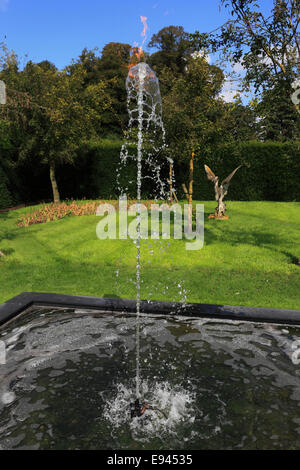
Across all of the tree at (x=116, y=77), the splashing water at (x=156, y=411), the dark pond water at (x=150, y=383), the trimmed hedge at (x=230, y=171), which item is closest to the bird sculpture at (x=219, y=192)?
the trimmed hedge at (x=230, y=171)

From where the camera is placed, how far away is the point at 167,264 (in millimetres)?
9273

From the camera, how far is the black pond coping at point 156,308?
5.29 meters

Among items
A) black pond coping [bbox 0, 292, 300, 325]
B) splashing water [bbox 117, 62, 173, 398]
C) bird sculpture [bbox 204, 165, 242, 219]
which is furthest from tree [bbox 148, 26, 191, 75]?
black pond coping [bbox 0, 292, 300, 325]

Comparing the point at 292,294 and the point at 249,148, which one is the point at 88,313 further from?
the point at 249,148

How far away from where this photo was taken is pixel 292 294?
729cm

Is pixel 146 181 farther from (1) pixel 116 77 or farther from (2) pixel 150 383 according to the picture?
(2) pixel 150 383

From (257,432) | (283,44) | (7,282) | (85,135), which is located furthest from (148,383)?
(85,135)

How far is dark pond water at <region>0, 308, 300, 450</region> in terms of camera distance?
10.6 feet

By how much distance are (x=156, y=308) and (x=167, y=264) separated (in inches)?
146

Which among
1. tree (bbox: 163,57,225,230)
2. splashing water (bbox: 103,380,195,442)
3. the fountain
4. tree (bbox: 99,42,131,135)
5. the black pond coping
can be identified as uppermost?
tree (bbox: 99,42,131,135)

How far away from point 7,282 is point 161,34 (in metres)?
39.1

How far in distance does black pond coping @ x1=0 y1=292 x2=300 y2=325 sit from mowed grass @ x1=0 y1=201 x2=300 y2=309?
132 centimetres

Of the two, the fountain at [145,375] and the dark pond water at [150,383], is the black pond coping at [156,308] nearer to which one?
the fountain at [145,375]

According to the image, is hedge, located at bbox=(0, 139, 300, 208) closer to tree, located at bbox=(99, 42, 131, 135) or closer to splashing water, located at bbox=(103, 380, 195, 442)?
tree, located at bbox=(99, 42, 131, 135)
